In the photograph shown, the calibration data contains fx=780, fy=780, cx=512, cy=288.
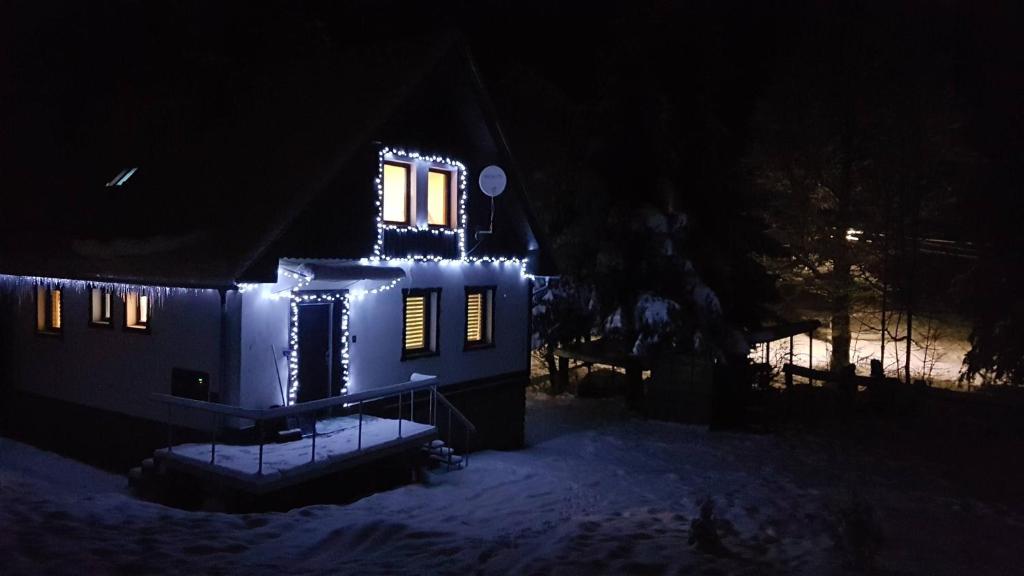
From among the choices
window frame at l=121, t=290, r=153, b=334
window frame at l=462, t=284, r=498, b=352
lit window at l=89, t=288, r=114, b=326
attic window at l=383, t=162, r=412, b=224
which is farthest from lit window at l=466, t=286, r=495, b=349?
lit window at l=89, t=288, r=114, b=326

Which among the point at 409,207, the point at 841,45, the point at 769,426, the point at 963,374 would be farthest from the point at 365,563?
the point at 841,45

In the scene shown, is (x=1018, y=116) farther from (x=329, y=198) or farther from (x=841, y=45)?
(x=329, y=198)

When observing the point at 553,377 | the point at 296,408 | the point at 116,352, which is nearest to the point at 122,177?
the point at 116,352

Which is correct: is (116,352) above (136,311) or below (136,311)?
below

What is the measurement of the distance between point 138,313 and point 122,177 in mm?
3715

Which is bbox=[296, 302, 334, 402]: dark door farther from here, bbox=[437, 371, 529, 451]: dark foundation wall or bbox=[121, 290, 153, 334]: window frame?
bbox=[437, 371, 529, 451]: dark foundation wall

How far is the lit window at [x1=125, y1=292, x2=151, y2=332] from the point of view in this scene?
1490cm

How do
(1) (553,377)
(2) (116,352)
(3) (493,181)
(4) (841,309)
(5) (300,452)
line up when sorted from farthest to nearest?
(4) (841,309) → (1) (553,377) → (3) (493,181) → (2) (116,352) → (5) (300,452)

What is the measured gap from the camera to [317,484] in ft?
41.0

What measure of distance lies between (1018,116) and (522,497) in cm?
2393

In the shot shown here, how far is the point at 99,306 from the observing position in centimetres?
1588

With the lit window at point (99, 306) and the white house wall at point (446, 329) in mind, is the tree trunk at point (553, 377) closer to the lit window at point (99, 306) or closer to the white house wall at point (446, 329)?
the white house wall at point (446, 329)

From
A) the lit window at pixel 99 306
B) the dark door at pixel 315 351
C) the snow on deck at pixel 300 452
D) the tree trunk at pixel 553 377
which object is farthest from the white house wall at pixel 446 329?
the tree trunk at pixel 553 377

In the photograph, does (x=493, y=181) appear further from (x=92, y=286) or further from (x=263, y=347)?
(x=92, y=286)
